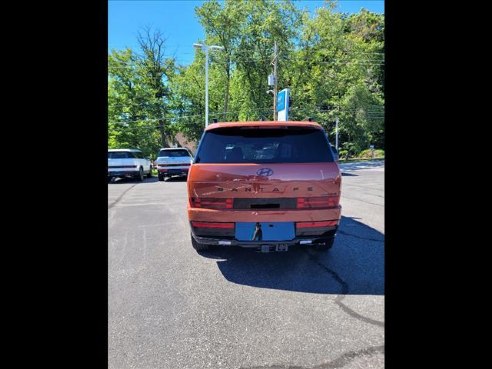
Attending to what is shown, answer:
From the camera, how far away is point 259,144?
3.96 m

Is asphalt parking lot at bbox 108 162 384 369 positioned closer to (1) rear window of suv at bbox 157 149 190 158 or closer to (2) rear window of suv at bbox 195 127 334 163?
(2) rear window of suv at bbox 195 127 334 163

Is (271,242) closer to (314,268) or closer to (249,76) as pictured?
(314,268)

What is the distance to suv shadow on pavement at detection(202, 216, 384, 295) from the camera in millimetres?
3479

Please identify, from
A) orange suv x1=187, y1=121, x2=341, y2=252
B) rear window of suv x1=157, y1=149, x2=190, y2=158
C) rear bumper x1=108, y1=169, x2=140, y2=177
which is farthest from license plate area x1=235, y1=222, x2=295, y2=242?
rear bumper x1=108, y1=169, x2=140, y2=177

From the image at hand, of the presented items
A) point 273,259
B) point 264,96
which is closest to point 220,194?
point 273,259

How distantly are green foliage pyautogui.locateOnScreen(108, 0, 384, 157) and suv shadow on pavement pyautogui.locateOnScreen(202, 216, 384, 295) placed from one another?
26149mm

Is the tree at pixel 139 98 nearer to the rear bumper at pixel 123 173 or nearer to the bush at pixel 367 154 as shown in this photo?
the rear bumper at pixel 123 173

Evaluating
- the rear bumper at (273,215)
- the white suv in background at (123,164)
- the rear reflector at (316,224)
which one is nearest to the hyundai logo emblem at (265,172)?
the rear bumper at (273,215)

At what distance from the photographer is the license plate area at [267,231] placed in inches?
142

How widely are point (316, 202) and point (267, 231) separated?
0.65 m

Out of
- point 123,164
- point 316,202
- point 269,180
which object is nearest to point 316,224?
point 316,202

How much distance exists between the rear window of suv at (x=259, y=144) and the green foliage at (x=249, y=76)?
2612 centimetres
